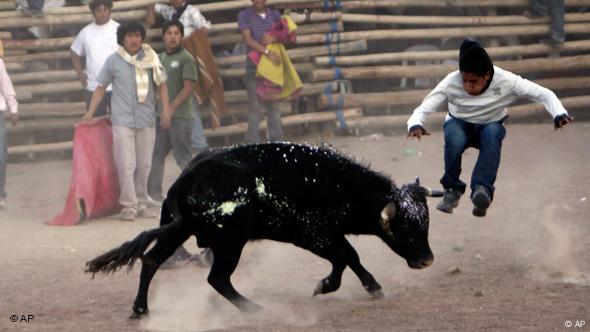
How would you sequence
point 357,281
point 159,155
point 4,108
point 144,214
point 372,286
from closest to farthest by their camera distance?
1. point 372,286
2. point 357,281
3. point 144,214
4. point 159,155
5. point 4,108

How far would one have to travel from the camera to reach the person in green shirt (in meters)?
12.6

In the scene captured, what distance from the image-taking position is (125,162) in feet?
40.0

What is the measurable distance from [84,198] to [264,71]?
147 inches

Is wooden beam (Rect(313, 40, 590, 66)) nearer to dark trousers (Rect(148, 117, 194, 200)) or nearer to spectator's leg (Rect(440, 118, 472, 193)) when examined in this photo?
dark trousers (Rect(148, 117, 194, 200))

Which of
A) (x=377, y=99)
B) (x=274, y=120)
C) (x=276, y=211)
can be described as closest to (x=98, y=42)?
(x=274, y=120)

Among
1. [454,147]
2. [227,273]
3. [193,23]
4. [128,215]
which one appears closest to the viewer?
[227,273]

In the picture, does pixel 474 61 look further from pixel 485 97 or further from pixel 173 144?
pixel 173 144

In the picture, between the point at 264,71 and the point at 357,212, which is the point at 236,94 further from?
the point at 357,212

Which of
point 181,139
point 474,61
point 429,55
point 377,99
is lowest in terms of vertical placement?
point 377,99

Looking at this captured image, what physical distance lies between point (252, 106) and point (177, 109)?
2.83 m

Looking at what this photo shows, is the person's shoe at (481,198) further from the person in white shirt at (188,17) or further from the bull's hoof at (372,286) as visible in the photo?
the person in white shirt at (188,17)

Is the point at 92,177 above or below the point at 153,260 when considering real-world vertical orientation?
below

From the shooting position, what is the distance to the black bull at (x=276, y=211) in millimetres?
8227

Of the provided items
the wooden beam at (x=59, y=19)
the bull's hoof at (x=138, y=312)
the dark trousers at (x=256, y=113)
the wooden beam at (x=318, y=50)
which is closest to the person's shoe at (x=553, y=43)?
the wooden beam at (x=318, y=50)
